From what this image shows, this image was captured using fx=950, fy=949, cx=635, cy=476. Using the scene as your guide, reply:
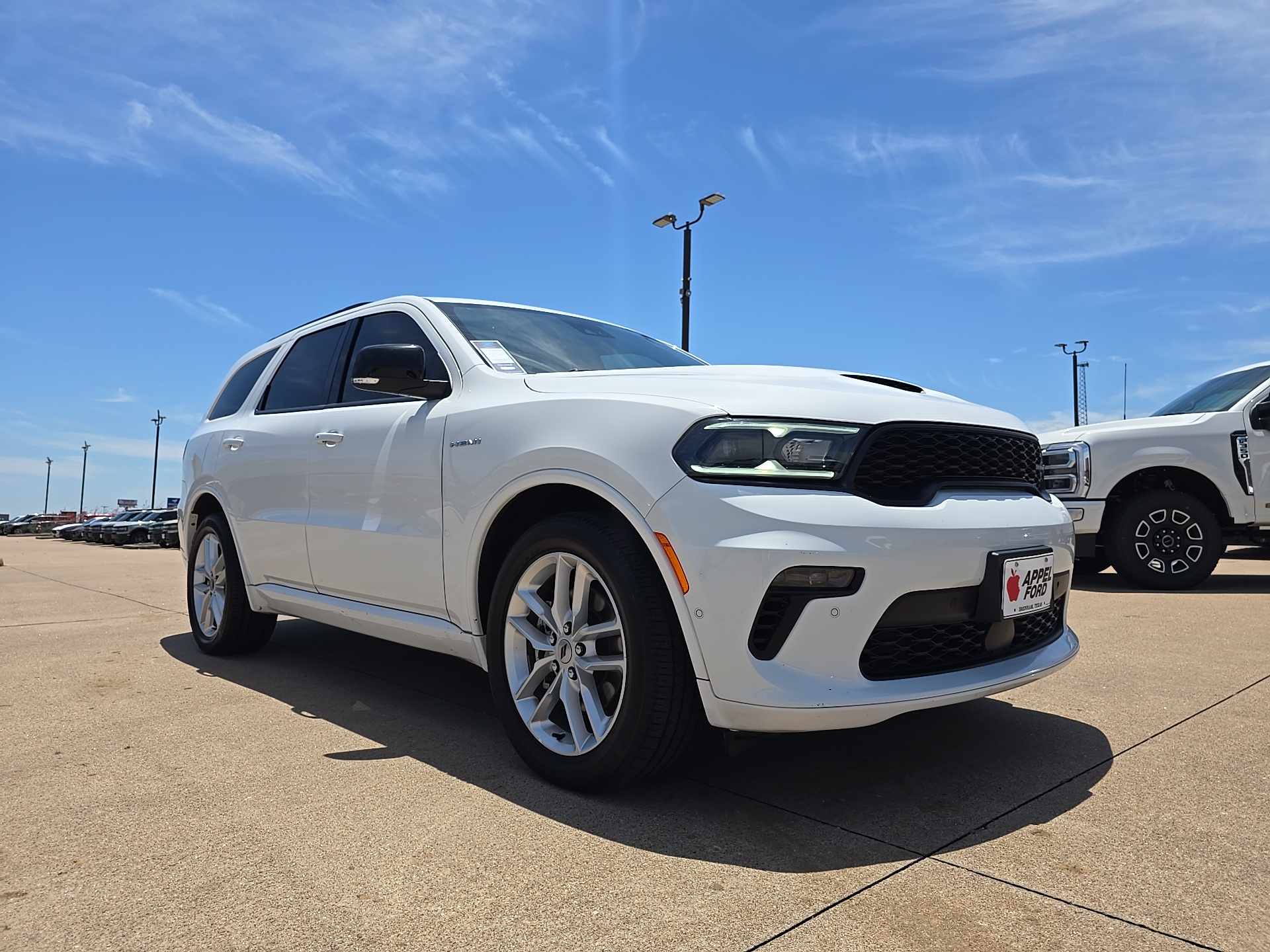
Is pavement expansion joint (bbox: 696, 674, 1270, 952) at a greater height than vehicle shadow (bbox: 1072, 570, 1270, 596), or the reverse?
vehicle shadow (bbox: 1072, 570, 1270, 596)

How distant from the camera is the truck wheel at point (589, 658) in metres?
2.66

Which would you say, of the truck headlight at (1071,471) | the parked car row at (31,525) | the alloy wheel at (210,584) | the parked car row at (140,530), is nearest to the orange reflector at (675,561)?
the alloy wheel at (210,584)

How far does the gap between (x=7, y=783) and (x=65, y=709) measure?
1.02m

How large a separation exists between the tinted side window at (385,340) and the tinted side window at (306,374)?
0.19 metres

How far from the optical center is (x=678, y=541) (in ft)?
8.53

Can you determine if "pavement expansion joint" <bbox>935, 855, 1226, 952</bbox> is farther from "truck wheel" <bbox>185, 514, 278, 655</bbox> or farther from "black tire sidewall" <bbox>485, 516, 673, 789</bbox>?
"truck wheel" <bbox>185, 514, 278, 655</bbox>

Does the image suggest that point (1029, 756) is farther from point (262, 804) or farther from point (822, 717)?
point (262, 804)

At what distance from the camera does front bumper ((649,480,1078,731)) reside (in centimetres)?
251

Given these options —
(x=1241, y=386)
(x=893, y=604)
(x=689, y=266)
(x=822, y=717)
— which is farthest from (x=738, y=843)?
(x=689, y=266)

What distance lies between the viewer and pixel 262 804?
2799mm

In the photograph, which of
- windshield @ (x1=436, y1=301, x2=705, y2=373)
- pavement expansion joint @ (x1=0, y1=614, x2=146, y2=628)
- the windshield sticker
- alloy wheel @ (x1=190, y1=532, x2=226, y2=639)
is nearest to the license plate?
windshield @ (x1=436, y1=301, x2=705, y2=373)

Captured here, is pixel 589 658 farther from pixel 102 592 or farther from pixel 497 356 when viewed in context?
pixel 102 592

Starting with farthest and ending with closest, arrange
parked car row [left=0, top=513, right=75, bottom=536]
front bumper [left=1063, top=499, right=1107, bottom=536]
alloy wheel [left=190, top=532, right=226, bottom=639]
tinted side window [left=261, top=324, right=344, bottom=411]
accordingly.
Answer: parked car row [left=0, top=513, right=75, bottom=536]
front bumper [left=1063, top=499, right=1107, bottom=536]
alloy wheel [left=190, top=532, right=226, bottom=639]
tinted side window [left=261, top=324, right=344, bottom=411]

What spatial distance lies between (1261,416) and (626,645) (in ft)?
22.2
